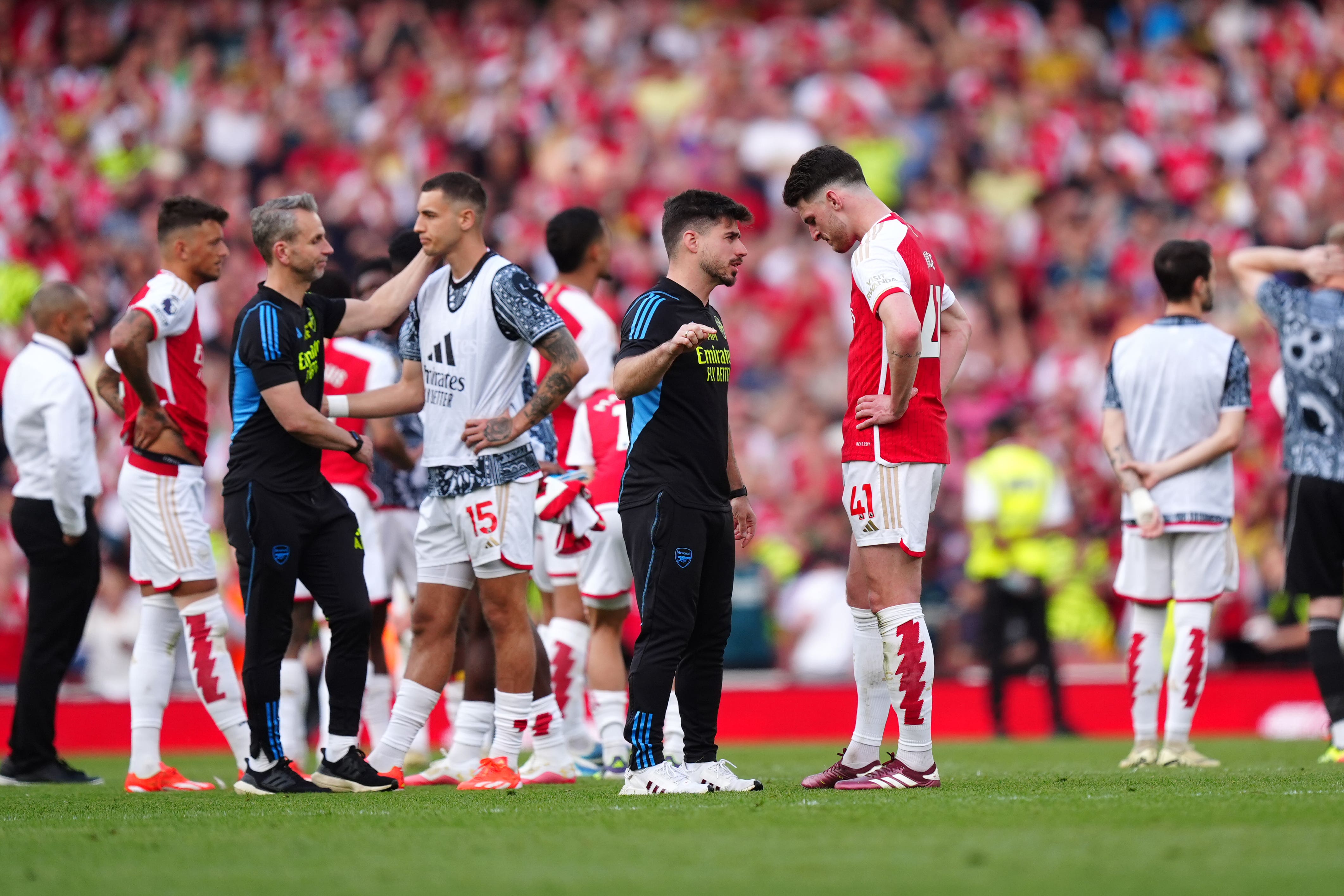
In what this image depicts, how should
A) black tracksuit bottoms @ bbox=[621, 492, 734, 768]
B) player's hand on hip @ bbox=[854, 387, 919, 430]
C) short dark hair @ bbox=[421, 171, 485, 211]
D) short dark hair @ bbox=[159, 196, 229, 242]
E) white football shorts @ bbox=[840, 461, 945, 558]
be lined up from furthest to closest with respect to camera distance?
short dark hair @ bbox=[159, 196, 229, 242], short dark hair @ bbox=[421, 171, 485, 211], white football shorts @ bbox=[840, 461, 945, 558], player's hand on hip @ bbox=[854, 387, 919, 430], black tracksuit bottoms @ bbox=[621, 492, 734, 768]

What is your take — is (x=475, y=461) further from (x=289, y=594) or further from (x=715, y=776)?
(x=715, y=776)

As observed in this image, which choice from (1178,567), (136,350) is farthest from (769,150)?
(136,350)

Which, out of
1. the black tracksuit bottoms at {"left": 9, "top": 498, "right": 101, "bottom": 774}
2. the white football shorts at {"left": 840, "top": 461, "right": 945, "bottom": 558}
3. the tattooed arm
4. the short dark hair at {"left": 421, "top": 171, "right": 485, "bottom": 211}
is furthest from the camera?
the black tracksuit bottoms at {"left": 9, "top": 498, "right": 101, "bottom": 774}

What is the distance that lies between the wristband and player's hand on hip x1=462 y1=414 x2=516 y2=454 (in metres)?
3.57

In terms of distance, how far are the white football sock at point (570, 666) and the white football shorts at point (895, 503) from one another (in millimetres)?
2487

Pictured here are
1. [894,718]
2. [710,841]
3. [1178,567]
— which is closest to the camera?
[710,841]

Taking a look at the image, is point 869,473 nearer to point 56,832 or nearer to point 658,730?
point 658,730

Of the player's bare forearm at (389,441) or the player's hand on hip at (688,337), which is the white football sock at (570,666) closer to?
the player's bare forearm at (389,441)

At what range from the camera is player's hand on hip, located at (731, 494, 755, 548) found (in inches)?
276

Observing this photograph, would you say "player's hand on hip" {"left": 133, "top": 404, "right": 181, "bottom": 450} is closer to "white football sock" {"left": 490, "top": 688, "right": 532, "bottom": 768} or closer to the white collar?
the white collar

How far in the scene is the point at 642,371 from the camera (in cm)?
641

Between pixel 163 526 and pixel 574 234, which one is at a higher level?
pixel 574 234

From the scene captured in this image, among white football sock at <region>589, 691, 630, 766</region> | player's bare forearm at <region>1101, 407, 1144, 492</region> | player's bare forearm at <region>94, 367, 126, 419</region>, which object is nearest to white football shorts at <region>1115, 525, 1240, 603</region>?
player's bare forearm at <region>1101, 407, 1144, 492</region>

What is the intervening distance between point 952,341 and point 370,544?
3865mm
